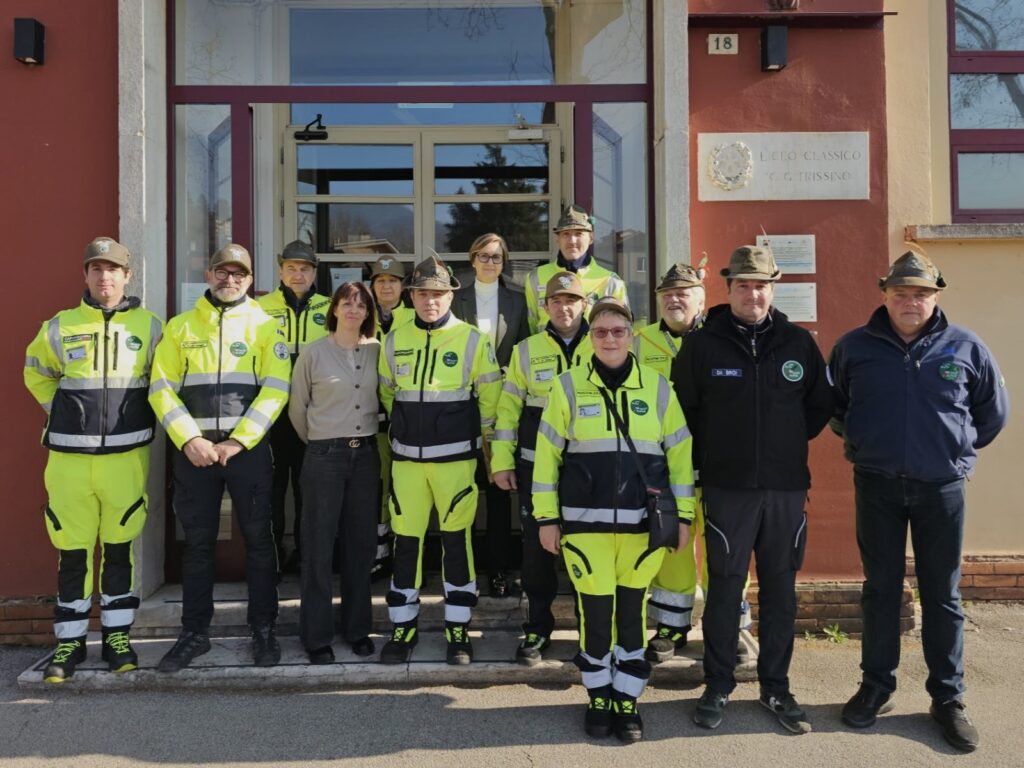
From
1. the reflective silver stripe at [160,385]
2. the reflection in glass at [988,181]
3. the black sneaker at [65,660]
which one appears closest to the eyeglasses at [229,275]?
the reflective silver stripe at [160,385]

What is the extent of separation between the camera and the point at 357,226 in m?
6.64

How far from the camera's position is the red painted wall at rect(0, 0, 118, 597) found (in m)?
5.00

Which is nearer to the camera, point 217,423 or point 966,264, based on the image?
point 217,423

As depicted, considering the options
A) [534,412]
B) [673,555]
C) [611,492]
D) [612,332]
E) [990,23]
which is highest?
[990,23]

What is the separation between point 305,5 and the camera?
623 cm

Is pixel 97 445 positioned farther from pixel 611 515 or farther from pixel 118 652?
pixel 611 515

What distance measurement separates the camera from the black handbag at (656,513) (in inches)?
141

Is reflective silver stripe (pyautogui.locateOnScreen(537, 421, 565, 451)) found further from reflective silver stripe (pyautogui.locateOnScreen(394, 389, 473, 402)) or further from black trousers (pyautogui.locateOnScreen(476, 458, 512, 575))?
black trousers (pyautogui.locateOnScreen(476, 458, 512, 575))

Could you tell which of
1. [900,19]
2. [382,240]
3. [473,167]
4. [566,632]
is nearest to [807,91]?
[900,19]

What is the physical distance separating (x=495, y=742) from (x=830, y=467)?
286 centimetres

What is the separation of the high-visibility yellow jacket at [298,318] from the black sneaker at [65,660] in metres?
1.97

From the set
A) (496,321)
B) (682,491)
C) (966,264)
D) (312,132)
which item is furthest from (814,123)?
(312,132)

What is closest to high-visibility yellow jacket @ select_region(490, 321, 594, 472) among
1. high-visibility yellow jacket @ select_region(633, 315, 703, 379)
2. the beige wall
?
high-visibility yellow jacket @ select_region(633, 315, 703, 379)

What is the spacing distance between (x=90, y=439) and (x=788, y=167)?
175 inches
